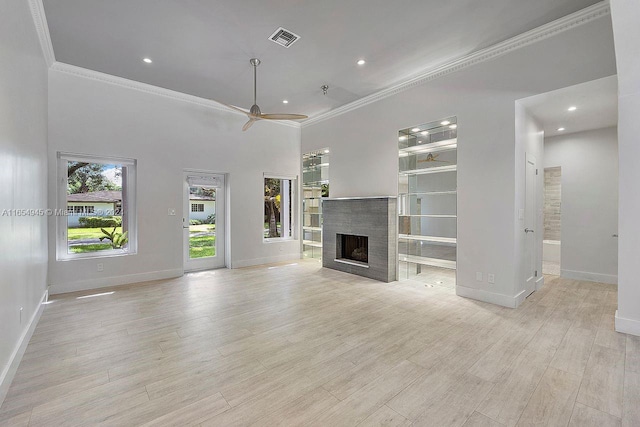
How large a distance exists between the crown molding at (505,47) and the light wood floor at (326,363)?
10.8ft

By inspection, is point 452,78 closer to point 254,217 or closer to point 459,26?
point 459,26

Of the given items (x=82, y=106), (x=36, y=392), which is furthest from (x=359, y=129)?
(x=36, y=392)

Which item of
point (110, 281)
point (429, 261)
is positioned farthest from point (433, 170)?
point (110, 281)

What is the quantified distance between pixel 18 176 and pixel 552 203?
29.0 feet

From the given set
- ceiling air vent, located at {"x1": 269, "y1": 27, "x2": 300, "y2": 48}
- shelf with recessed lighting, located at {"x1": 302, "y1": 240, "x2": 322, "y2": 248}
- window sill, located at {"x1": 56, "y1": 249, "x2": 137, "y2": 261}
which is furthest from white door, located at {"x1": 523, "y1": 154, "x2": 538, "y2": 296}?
window sill, located at {"x1": 56, "y1": 249, "x2": 137, "y2": 261}

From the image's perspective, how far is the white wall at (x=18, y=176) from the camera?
2023mm

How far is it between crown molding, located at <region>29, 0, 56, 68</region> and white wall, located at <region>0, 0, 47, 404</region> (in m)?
0.10

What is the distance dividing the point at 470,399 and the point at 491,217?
8.58 ft

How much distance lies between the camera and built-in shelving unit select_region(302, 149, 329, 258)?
21.9ft

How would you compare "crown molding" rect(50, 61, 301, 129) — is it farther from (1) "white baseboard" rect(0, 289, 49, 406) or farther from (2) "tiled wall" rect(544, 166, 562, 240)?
(2) "tiled wall" rect(544, 166, 562, 240)

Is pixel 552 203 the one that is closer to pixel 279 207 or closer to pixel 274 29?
pixel 279 207

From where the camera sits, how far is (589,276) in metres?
4.94

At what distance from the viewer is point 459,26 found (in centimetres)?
330

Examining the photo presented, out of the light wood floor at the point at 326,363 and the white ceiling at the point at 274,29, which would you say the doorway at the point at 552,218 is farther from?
the white ceiling at the point at 274,29
